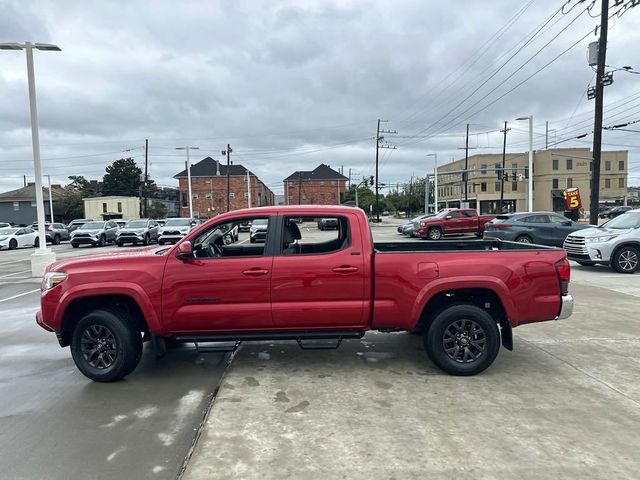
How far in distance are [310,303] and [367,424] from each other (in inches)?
56.2

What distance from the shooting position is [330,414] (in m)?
4.09

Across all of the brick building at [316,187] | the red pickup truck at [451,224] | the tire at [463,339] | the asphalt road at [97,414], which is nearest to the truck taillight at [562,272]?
the tire at [463,339]

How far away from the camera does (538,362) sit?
5.49m

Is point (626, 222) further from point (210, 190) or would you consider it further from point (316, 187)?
point (316, 187)

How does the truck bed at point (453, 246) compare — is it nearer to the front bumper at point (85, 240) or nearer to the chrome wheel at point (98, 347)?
the chrome wheel at point (98, 347)

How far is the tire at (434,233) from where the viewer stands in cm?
2762

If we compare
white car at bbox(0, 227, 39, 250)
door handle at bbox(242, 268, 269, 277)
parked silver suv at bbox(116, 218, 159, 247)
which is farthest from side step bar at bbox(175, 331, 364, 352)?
white car at bbox(0, 227, 39, 250)

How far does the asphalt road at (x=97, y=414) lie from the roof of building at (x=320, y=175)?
311 feet

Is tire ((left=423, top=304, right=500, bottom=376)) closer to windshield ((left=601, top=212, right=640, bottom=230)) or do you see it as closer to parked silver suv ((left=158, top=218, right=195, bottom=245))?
windshield ((left=601, top=212, right=640, bottom=230))

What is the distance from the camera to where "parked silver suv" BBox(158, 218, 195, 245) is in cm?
2626

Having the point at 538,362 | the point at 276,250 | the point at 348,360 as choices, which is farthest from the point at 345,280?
the point at 538,362

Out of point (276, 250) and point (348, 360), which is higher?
point (276, 250)

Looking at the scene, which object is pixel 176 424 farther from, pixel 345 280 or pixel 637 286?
pixel 637 286

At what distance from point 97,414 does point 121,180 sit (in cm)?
9358
